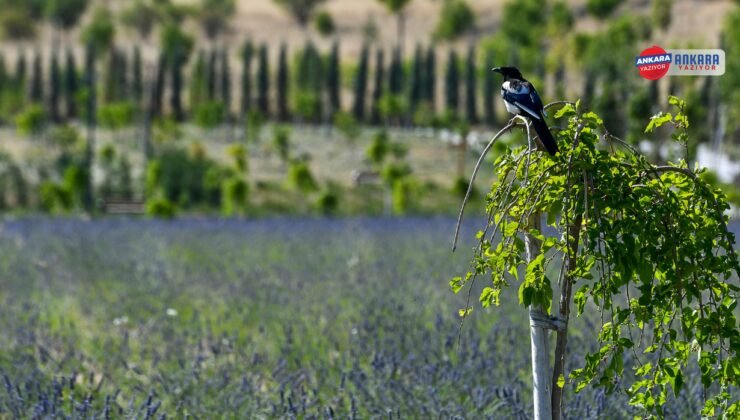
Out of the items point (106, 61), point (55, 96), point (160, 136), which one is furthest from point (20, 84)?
point (160, 136)

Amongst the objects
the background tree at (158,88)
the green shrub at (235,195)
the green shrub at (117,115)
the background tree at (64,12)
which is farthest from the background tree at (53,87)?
the green shrub at (235,195)

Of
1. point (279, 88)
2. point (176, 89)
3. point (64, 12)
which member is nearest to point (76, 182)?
point (176, 89)

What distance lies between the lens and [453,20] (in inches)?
4092

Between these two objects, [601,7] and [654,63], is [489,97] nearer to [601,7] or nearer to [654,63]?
[601,7]

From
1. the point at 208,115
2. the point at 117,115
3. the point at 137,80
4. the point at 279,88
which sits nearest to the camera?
the point at 117,115

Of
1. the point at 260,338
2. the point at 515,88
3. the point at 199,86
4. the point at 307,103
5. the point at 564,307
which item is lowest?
the point at 260,338

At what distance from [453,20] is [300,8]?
43468mm

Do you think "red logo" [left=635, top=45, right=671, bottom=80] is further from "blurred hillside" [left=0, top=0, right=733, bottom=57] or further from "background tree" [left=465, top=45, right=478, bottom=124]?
"blurred hillside" [left=0, top=0, right=733, bottom=57]

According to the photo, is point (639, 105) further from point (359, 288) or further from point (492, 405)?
point (492, 405)

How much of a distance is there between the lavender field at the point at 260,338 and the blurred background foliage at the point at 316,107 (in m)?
4.89

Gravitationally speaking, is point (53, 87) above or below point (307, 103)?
above

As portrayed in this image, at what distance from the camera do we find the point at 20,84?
71.6 m

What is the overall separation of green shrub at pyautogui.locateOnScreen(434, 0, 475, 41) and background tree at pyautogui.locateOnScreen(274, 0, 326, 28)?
1604 inches

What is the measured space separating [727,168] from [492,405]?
42.3 meters
